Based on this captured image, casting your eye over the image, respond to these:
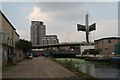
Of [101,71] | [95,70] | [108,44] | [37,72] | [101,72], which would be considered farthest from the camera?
→ [108,44]

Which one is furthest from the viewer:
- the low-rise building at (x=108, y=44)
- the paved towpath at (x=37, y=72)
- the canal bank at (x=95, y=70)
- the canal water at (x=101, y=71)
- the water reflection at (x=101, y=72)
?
the low-rise building at (x=108, y=44)

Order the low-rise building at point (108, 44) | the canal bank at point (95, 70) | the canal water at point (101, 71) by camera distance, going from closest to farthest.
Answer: the canal bank at point (95, 70), the canal water at point (101, 71), the low-rise building at point (108, 44)

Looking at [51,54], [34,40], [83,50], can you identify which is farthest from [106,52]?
[34,40]

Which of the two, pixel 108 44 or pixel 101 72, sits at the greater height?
pixel 108 44

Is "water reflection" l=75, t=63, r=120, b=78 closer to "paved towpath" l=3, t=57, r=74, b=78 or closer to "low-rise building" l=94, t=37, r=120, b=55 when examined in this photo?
"paved towpath" l=3, t=57, r=74, b=78

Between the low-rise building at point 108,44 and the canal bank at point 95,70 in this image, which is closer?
the canal bank at point 95,70

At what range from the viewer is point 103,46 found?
99500 mm

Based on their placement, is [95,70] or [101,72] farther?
[95,70]

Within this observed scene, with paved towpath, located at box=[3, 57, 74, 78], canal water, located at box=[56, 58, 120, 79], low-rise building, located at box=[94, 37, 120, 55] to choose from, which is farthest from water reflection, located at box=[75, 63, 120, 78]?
low-rise building, located at box=[94, 37, 120, 55]

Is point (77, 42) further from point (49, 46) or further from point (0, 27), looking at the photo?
point (0, 27)

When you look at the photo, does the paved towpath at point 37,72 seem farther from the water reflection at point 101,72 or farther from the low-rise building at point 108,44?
the low-rise building at point 108,44

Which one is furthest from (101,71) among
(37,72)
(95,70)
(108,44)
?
(108,44)

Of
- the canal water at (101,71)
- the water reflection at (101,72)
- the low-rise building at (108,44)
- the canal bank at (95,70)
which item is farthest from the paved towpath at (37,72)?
the low-rise building at (108,44)

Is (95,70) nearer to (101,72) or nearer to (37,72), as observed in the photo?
(101,72)
